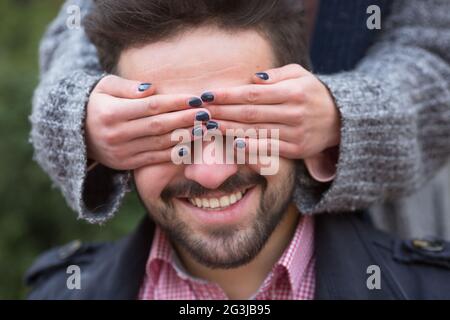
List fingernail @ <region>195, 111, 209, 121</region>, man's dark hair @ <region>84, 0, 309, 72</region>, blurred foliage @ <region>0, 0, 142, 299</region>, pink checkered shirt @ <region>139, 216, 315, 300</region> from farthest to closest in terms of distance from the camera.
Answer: blurred foliage @ <region>0, 0, 142, 299</region>, pink checkered shirt @ <region>139, 216, 315, 300</region>, man's dark hair @ <region>84, 0, 309, 72</region>, fingernail @ <region>195, 111, 209, 121</region>

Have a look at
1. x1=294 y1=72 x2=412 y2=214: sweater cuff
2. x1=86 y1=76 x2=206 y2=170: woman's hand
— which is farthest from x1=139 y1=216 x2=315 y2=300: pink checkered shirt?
x1=86 y1=76 x2=206 y2=170: woman's hand

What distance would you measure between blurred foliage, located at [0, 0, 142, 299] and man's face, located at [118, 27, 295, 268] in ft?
4.69

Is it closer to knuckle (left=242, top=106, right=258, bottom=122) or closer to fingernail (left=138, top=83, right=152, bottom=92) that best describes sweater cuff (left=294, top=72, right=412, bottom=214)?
knuckle (left=242, top=106, right=258, bottom=122)

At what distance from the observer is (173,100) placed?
4.35 feet

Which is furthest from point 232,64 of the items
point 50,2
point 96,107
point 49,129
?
point 50,2

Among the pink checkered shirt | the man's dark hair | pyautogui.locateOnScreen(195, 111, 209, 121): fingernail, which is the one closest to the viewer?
pyautogui.locateOnScreen(195, 111, 209, 121): fingernail

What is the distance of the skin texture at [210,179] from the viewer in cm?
137

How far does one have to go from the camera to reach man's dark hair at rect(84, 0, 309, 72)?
1412 millimetres

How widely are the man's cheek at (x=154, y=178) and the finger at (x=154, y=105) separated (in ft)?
0.44

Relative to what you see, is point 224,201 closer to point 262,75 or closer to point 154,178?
point 154,178

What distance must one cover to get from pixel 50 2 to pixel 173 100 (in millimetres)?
3294

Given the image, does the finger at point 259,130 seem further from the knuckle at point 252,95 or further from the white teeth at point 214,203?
the white teeth at point 214,203

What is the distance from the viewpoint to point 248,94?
4.35 ft

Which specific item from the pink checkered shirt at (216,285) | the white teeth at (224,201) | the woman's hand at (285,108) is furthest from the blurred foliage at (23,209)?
the woman's hand at (285,108)
